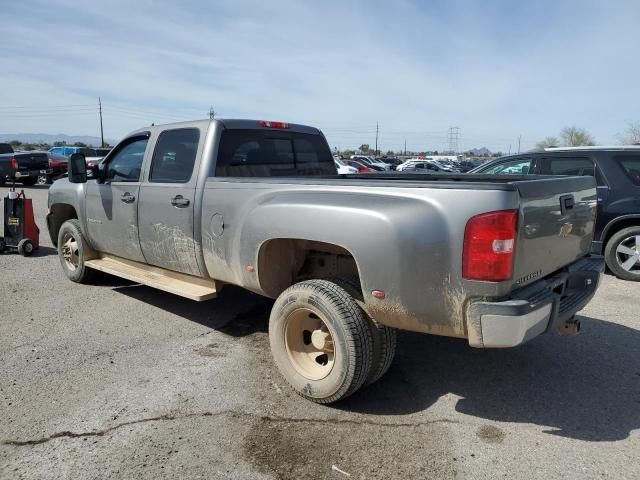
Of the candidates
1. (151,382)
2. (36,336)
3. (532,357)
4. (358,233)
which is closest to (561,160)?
(532,357)

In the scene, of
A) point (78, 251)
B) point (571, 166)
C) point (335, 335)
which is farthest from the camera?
point (571, 166)

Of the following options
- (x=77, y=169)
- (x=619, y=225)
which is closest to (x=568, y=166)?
(x=619, y=225)

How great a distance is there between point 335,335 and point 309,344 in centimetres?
53

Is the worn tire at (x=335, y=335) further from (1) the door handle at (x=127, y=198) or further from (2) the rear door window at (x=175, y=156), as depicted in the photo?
(1) the door handle at (x=127, y=198)

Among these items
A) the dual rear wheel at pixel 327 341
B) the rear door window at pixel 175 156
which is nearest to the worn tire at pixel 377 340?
the dual rear wheel at pixel 327 341

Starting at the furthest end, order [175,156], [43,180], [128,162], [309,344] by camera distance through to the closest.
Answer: [43,180], [128,162], [175,156], [309,344]

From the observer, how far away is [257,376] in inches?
152

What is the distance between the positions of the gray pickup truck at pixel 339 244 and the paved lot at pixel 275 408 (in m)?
0.38

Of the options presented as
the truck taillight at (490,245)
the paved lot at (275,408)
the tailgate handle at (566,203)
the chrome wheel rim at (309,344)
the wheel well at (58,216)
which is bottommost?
the paved lot at (275,408)

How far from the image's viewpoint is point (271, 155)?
4.86m

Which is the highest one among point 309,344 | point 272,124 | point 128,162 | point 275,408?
point 272,124

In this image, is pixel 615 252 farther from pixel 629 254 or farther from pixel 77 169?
pixel 77 169

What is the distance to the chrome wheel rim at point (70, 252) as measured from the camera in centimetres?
623

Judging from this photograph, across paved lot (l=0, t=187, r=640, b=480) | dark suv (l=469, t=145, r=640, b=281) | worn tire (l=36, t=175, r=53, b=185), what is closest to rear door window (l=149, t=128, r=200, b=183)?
paved lot (l=0, t=187, r=640, b=480)
